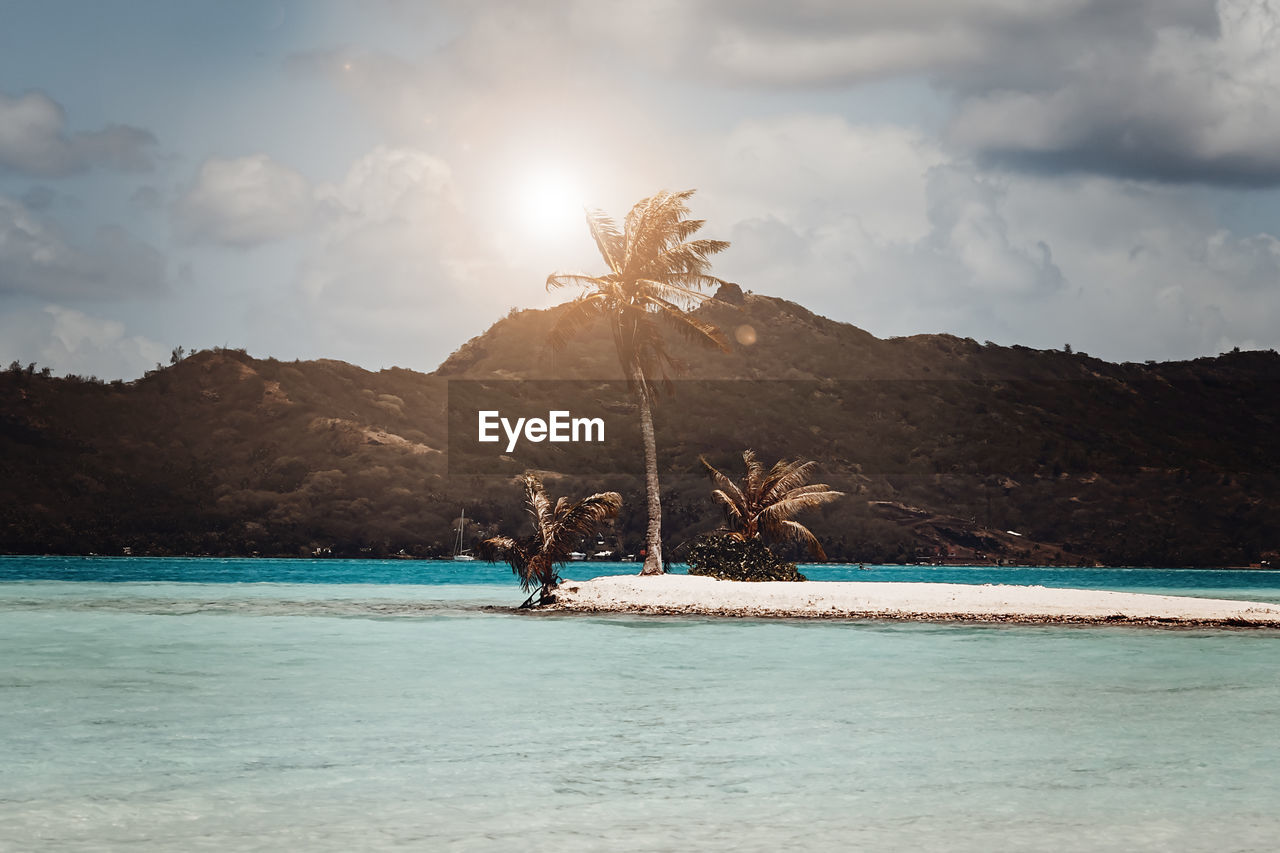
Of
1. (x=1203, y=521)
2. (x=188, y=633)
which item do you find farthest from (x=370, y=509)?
(x=188, y=633)

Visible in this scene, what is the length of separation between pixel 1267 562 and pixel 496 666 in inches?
7045

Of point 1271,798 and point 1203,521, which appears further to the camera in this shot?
point 1203,521

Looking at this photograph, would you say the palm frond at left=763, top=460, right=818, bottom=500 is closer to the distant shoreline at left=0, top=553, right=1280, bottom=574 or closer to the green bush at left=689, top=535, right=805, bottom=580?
the green bush at left=689, top=535, right=805, bottom=580

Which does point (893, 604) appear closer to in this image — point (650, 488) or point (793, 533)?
point (793, 533)

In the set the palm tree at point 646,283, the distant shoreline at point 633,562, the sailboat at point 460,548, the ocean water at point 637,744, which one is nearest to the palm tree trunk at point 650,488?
the palm tree at point 646,283

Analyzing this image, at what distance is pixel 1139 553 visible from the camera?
17288 cm

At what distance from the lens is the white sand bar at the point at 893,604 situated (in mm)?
34031

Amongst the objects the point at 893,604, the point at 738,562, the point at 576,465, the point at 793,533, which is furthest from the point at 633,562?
the point at 893,604

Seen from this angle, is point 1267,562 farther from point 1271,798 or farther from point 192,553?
point 1271,798

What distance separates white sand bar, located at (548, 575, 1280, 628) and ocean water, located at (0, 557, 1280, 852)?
21.8 ft

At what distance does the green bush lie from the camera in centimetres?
4047

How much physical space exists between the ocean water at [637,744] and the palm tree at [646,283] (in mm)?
16503

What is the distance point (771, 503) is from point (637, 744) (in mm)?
27891

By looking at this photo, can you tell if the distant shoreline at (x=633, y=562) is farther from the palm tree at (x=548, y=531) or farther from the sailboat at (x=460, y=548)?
the palm tree at (x=548, y=531)
